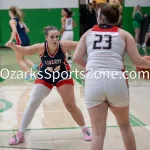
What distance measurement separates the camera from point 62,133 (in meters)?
5.94

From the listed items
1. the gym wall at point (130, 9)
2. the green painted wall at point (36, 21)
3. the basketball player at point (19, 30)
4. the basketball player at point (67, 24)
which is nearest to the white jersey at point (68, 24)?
the basketball player at point (67, 24)

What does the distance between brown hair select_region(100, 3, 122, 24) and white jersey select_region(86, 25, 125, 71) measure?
0.09 m

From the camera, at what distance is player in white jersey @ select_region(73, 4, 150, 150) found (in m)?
4.05

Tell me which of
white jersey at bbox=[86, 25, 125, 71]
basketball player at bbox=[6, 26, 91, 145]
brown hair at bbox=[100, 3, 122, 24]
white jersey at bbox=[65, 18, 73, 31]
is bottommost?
white jersey at bbox=[65, 18, 73, 31]

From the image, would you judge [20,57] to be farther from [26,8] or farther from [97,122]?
[26,8]

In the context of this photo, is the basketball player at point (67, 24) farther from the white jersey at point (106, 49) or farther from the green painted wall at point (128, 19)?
the white jersey at point (106, 49)

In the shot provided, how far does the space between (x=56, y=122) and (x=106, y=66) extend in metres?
Answer: 2.64

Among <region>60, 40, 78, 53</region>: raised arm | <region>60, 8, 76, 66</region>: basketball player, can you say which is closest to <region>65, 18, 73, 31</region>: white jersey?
<region>60, 8, 76, 66</region>: basketball player

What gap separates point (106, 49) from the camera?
4070 millimetres

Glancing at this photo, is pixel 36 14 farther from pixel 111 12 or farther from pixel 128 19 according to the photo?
pixel 111 12

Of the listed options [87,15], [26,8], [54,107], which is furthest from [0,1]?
[54,107]

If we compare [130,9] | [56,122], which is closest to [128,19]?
[130,9]

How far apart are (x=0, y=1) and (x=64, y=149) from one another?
13.4 m

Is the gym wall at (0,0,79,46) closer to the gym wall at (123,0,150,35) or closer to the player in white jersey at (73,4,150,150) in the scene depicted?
the gym wall at (123,0,150,35)
